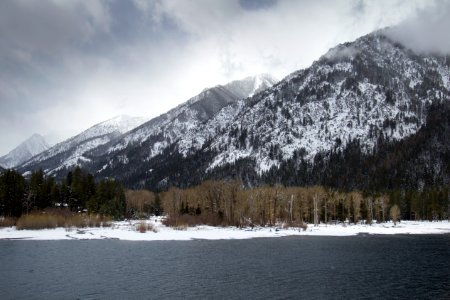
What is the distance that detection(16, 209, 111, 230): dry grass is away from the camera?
118188mm

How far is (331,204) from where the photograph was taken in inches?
7205

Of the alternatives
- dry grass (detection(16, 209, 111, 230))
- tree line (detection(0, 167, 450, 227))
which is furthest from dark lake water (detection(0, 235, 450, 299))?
tree line (detection(0, 167, 450, 227))

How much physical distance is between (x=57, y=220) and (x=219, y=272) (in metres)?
84.4

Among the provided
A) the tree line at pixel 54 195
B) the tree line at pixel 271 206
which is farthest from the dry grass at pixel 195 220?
the tree line at pixel 54 195

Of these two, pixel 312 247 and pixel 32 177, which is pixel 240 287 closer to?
pixel 312 247

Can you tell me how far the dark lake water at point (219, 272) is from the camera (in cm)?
4322

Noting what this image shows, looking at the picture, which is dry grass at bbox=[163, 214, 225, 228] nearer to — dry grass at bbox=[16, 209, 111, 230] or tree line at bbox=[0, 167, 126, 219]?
dry grass at bbox=[16, 209, 111, 230]

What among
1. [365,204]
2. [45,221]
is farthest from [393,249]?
[365,204]

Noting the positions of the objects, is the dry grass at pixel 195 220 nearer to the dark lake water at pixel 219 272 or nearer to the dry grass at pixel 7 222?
the dry grass at pixel 7 222

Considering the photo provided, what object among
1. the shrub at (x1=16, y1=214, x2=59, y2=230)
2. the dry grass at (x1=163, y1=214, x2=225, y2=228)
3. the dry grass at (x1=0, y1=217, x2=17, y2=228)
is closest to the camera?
the shrub at (x1=16, y1=214, x2=59, y2=230)

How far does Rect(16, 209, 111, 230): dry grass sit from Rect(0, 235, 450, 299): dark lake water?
112ft

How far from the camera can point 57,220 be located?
4934 inches

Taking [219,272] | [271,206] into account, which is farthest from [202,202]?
[219,272]

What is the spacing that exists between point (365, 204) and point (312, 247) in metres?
112
